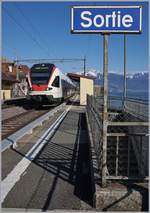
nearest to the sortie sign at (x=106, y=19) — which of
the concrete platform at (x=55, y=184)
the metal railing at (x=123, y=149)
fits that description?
the metal railing at (x=123, y=149)

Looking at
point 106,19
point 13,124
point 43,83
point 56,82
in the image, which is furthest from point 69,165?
point 56,82

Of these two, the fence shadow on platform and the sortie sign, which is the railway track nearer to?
the fence shadow on platform

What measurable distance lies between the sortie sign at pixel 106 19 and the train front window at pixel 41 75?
2060 centimetres

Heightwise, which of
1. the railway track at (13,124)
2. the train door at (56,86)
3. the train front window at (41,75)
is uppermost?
the train front window at (41,75)

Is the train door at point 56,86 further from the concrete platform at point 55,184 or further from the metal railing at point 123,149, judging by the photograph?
the concrete platform at point 55,184

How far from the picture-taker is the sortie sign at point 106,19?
5.75 m

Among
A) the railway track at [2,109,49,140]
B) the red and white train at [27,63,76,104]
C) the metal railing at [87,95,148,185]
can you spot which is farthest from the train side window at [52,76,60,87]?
the metal railing at [87,95,148,185]

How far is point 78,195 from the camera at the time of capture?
20.4ft

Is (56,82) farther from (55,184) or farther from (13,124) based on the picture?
(55,184)

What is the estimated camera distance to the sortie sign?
18.9ft

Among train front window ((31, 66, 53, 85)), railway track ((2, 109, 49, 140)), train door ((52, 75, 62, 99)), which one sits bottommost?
railway track ((2, 109, 49, 140))

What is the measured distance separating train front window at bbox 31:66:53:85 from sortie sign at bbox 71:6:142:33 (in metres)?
20.6

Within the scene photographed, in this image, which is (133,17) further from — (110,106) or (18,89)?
(18,89)

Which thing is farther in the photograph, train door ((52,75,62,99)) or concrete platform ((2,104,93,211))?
train door ((52,75,62,99))
